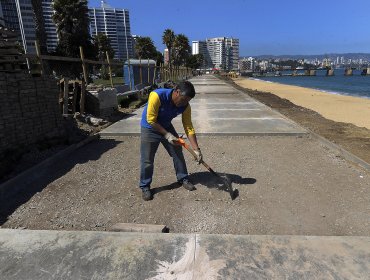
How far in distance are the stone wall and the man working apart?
9.92ft

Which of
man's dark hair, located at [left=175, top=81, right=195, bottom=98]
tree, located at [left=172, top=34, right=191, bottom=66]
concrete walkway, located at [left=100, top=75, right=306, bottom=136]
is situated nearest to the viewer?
man's dark hair, located at [left=175, top=81, right=195, bottom=98]

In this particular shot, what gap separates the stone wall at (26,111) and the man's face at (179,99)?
12.0 ft

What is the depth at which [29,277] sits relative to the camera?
2506 mm

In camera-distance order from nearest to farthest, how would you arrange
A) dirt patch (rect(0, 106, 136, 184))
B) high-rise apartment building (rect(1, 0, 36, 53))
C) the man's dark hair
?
the man's dark hair → dirt patch (rect(0, 106, 136, 184)) → high-rise apartment building (rect(1, 0, 36, 53))

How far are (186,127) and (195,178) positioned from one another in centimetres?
117

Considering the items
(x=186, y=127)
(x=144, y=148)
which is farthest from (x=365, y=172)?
(x=144, y=148)

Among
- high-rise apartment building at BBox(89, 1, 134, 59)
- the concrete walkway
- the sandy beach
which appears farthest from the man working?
high-rise apartment building at BBox(89, 1, 134, 59)

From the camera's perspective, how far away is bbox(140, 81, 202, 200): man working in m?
3.64

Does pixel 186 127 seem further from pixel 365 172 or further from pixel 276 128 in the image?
pixel 276 128

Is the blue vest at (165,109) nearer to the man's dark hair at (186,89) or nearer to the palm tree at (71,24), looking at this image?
the man's dark hair at (186,89)

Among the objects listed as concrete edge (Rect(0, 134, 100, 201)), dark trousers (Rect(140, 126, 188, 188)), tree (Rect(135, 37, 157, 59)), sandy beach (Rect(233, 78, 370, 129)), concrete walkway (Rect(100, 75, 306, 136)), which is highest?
tree (Rect(135, 37, 157, 59))

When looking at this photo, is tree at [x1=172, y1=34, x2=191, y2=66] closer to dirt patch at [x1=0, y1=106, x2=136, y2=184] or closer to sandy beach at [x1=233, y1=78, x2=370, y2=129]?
sandy beach at [x1=233, y1=78, x2=370, y2=129]

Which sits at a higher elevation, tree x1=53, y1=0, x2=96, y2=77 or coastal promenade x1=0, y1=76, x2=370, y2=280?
tree x1=53, y1=0, x2=96, y2=77

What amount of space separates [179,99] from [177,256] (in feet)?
5.94
